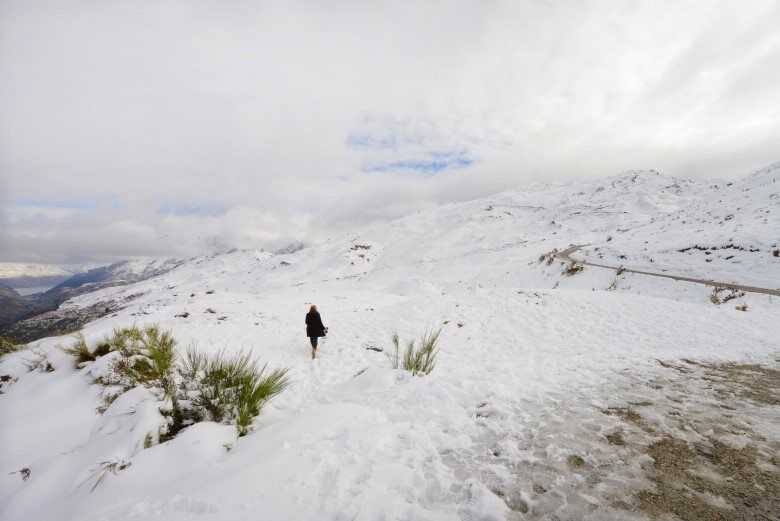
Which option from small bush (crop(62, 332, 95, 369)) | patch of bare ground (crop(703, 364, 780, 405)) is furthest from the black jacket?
patch of bare ground (crop(703, 364, 780, 405))

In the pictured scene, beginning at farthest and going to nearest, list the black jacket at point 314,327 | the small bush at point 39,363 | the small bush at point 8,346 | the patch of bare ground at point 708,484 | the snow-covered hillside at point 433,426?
the black jacket at point 314,327 < the small bush at point 8,346 < the small bush at point 39,363 < the snow-covered hillside at point 433,426 < the patch of bare ground at point 708,484

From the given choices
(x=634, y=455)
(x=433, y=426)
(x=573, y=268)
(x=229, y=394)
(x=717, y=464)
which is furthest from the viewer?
(x=573, y=268)

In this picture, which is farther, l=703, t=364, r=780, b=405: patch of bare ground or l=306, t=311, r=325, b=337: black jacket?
l=306, t=311, r=325, b=337: black jacket

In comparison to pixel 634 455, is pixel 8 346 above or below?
above

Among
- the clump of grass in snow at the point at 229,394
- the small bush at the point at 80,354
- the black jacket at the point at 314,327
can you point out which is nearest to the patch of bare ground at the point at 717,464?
the clump of grass in snow at the point at 229,394

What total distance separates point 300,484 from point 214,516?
2.61 feet

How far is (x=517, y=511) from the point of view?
3139mm

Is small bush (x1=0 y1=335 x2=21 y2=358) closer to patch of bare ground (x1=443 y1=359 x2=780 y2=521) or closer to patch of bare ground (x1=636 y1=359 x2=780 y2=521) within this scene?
patch of bare ground (x1=443 y1=359 x2=780 y2=521)

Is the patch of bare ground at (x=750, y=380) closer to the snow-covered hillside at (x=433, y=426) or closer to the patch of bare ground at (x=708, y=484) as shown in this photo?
the snow-covered hillside at (x=433, y=426)

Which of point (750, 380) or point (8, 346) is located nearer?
point (750, 380)

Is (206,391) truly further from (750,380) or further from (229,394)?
(750,380)

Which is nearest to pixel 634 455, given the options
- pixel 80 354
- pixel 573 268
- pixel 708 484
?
pixel 708 484

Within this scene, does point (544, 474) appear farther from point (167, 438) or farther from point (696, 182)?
point (696, 182)

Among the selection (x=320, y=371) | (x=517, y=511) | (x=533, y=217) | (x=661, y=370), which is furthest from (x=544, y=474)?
(x=533, y=217)
